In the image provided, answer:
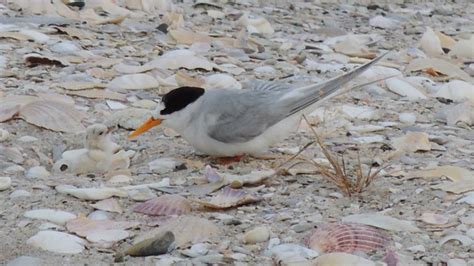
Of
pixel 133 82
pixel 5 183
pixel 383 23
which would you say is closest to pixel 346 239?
pixel 5 183

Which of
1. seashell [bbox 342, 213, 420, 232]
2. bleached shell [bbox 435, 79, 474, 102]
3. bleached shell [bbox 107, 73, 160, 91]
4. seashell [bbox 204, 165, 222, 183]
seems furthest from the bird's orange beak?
bleached shell [bbox 435, 79, 474, 102]

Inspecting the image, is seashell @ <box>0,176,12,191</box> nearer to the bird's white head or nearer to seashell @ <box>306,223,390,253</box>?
the bird's white head

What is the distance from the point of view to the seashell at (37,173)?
3374 mm

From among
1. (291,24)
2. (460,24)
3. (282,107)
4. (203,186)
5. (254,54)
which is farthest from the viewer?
(460,24)

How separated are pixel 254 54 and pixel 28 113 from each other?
67.9 inches

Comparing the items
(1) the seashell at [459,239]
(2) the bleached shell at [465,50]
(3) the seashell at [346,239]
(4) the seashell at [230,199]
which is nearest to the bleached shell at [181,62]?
(2) the bleached shell at [465,50]

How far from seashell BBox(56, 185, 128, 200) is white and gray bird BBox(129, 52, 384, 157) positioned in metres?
0.61

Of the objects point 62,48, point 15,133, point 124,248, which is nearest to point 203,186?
point 124,248

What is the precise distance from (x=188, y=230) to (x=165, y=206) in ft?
0.72

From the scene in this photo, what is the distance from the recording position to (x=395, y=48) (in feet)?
19.2

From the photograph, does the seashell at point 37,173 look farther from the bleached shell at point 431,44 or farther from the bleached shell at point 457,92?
→ the bleached shell at point 431,44

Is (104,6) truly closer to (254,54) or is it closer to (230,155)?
(254,54)

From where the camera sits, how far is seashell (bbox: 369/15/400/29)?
6543 mm

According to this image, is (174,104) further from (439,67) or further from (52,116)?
(439,67)
